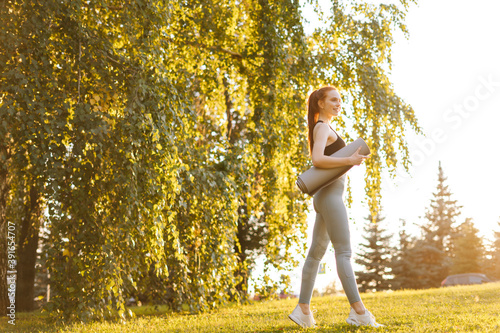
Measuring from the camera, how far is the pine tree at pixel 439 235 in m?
36.9

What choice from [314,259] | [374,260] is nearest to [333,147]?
[314,259]

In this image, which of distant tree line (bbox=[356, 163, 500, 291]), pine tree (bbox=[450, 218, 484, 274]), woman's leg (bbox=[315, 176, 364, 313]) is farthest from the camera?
pine tree (bbox=[450, 218, 484, 274])

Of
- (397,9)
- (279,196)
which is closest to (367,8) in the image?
(397,9)

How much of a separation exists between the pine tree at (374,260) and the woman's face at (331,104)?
3357 cm

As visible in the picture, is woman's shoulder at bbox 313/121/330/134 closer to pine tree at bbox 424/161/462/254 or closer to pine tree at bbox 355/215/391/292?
pine tree at bbox 355/215/391/292

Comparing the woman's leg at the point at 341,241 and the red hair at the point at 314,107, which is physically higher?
the red hair at the point at 314,107

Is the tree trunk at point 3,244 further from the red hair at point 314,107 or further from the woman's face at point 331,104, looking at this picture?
the woman's face at point 331,104

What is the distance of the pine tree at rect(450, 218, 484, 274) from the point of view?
40.1m

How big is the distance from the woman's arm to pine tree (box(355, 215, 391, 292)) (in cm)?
3367

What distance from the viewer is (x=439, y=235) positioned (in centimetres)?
4325

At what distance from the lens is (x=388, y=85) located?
890 centimetres

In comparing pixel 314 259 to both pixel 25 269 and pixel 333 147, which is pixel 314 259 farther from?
pixel 25 269

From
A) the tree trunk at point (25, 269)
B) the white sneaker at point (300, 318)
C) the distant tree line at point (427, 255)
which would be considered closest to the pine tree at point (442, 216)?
the distant tree line at point (427, 255)

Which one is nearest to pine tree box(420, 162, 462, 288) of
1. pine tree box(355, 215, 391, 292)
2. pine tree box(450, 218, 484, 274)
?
pine tree box(450, 218, 484, 274)
